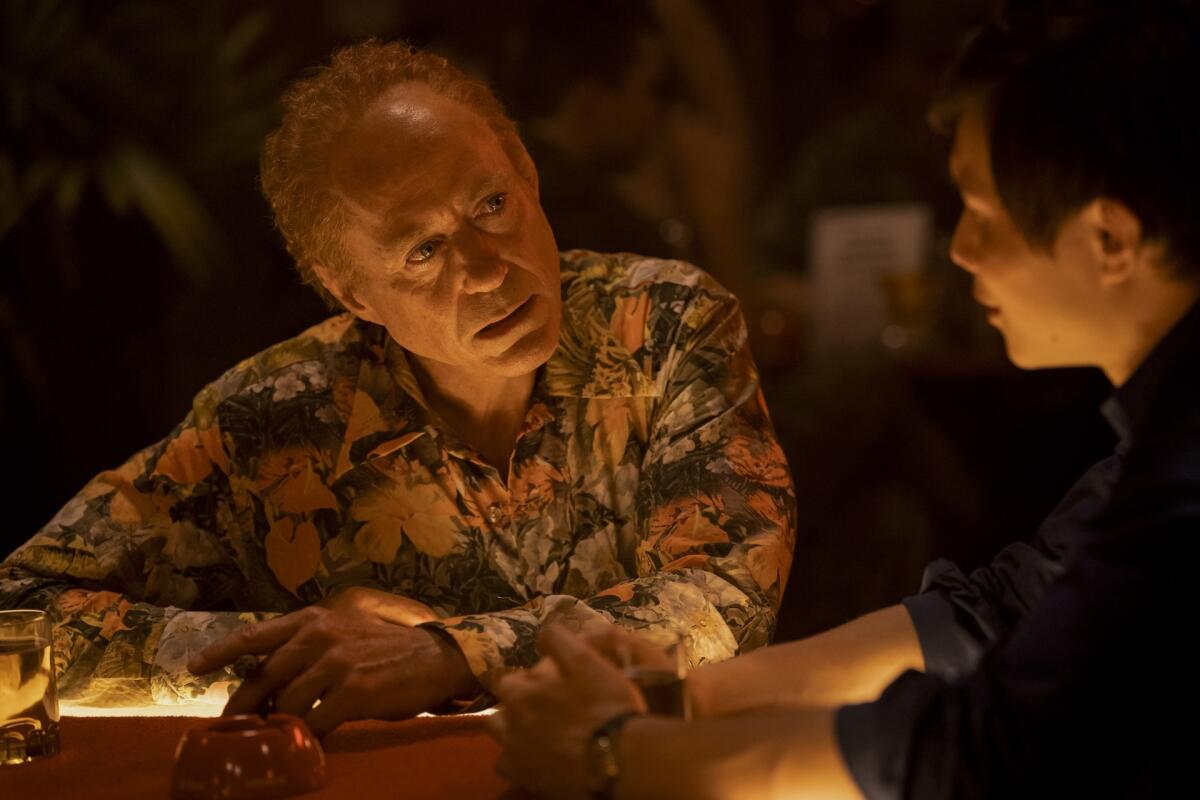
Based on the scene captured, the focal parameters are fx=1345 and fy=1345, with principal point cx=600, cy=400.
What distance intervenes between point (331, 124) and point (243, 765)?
1.16 m

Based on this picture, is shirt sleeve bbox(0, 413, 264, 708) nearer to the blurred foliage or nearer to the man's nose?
the man's nose

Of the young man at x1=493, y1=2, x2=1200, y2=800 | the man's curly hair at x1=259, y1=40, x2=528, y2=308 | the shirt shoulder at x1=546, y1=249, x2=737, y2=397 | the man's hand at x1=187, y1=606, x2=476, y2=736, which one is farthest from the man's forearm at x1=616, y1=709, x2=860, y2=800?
the man's curly hair at x1=259, y1=40, x2=528, y2=308

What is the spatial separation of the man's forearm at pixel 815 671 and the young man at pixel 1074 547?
24 centimetres

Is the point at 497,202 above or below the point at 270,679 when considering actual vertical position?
above

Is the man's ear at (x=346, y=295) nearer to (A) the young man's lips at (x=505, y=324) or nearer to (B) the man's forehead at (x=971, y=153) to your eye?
(A) the young man's lips at (x=505, y=324)

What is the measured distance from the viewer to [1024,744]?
993 millimetres

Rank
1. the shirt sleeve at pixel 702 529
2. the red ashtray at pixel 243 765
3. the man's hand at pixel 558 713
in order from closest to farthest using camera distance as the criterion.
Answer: the man's hand at pixel 558 713 → the red ashtray at pixel 243 765 → the shirt sleeve at pixel 702 529

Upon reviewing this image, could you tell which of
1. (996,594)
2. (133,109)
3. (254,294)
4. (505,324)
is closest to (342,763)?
(996,594)

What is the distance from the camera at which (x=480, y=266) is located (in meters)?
2.07

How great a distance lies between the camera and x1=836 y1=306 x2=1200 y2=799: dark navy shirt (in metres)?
0.97

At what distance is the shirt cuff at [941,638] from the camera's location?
147 cm

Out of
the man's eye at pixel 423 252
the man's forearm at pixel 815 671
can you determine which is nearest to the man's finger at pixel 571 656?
the man's forearm at pixel 815 671

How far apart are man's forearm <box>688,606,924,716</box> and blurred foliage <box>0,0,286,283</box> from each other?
4023mm

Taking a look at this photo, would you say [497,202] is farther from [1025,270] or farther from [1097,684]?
[1097,684]
